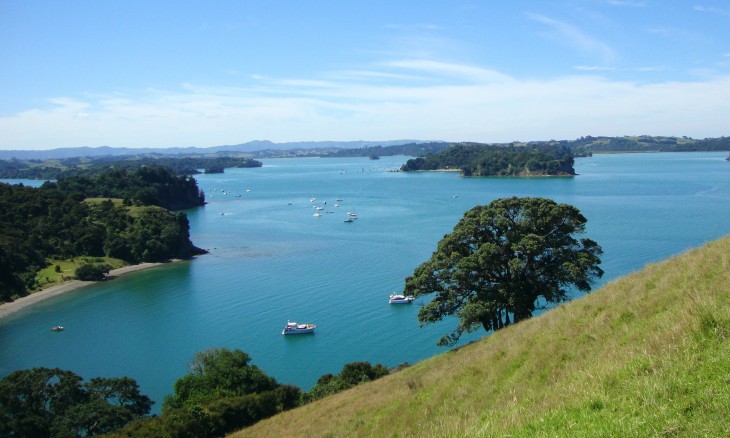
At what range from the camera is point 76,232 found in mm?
74312

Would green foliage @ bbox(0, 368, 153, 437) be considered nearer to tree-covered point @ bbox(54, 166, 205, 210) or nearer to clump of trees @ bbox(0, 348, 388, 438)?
clump of trees @ bbox(0, 348, 388, 438)

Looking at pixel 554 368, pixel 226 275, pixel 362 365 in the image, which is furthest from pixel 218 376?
pixel 226 275

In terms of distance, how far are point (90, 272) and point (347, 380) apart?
1993 inches

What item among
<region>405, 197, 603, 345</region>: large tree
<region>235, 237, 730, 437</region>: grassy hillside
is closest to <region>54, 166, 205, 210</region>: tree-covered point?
<region>405, 197, 603, 345</region>: large tree

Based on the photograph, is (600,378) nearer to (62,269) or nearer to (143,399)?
(143,399)

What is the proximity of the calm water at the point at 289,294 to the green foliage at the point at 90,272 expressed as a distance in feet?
9.95

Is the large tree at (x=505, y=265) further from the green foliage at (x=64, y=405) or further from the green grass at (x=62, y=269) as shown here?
the green grass at (x=62, y=269)

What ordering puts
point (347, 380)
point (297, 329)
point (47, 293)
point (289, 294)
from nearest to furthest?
point (347, 380) → point (297, 329) → point (289, 294) → point (47, 293)

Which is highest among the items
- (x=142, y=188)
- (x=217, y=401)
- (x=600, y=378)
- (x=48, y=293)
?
(x=600, y=378)

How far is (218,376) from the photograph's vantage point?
27391 mm

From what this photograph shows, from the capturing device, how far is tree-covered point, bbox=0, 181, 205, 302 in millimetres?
67688

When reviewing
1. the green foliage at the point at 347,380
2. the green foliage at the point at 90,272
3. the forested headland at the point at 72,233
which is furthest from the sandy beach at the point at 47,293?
the green foliage at the point at 347,380

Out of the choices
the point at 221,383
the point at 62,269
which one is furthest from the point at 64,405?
the point at 62,269

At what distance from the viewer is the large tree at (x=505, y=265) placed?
78.1ft
